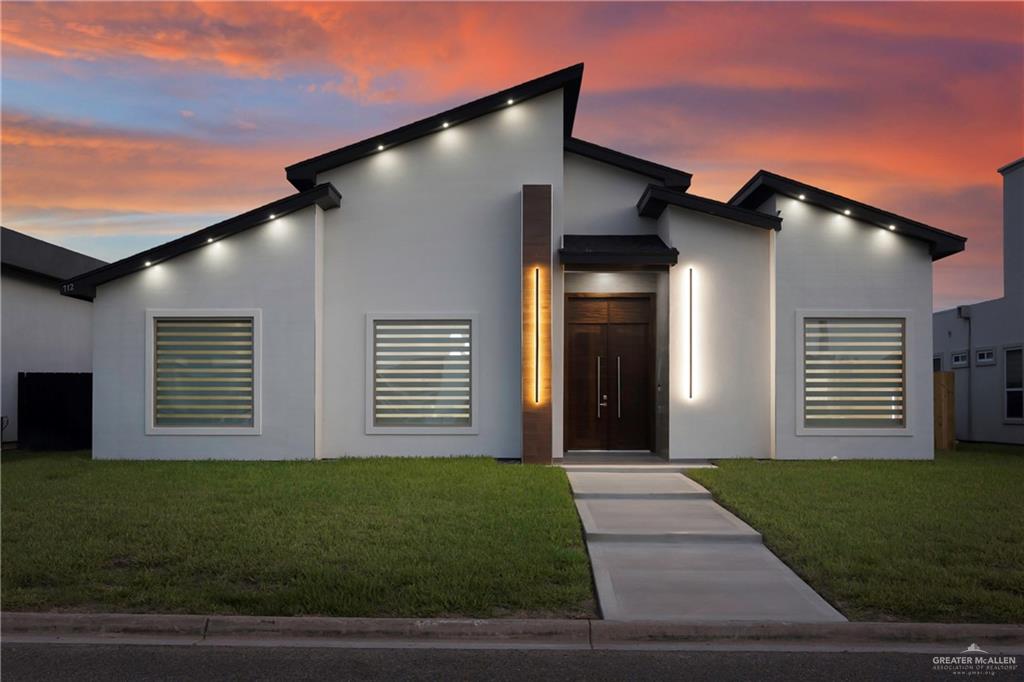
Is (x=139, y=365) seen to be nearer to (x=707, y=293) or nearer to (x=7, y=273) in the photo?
(x=7, y=273)

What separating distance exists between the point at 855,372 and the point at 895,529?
7141 millimetres

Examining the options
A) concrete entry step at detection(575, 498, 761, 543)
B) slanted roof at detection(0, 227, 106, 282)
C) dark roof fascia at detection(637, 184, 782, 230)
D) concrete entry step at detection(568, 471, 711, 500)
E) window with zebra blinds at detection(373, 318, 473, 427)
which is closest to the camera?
concrete entry step at detection(575, 498, 761, 543)

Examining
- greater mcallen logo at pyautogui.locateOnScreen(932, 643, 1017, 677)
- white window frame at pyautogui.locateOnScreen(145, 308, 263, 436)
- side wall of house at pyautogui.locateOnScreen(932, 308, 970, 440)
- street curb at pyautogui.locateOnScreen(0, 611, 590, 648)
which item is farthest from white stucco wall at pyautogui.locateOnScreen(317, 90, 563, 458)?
side wall of house at pyautogui.locateOnScreen(932, 308, 970, 440)

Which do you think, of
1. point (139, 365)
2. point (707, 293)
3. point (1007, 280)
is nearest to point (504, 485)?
point (707, 293)

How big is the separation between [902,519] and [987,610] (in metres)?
3.39

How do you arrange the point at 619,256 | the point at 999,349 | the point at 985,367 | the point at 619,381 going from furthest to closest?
the point at 985,367 → the point at 999,349 → the point at 619,381 → the point at 619,256

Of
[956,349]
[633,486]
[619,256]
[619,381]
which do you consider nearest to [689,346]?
[619,381]

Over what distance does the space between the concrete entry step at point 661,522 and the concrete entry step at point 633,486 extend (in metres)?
0.17

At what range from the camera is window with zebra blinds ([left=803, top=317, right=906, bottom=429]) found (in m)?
15.4

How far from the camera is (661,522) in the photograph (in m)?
9.84

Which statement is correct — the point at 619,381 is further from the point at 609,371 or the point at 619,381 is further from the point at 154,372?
the point at 154,372

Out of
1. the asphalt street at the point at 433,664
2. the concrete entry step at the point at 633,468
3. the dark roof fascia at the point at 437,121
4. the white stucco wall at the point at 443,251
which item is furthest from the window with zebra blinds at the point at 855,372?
the asphalt street at the point at 433,664

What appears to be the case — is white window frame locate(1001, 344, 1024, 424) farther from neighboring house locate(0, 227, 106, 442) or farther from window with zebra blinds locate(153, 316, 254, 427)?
neighboring house locate(0, 227, 106, 442)

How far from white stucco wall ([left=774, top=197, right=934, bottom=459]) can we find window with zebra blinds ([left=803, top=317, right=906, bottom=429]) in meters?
0.21
